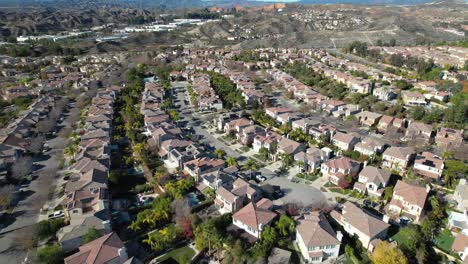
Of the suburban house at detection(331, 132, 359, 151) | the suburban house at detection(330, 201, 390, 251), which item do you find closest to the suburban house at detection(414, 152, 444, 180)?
the suburban house at detection(331, 132, 359, 151)

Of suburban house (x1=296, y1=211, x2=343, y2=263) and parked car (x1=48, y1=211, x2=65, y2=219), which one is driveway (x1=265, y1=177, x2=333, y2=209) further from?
parked car (x1=48, y1=211, x2=65, y2=219)

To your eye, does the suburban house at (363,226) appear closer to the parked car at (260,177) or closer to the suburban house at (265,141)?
the parked car at (260,177)

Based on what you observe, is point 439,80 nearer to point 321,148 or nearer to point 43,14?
point 321,148

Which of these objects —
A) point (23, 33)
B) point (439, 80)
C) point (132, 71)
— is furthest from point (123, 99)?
point (23, 33)

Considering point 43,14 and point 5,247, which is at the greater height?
point 43,14

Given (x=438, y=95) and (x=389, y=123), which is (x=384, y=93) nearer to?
(x=438, y=95)

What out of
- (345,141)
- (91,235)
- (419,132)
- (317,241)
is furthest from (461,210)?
(91,235)

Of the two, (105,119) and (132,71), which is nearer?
(105,119)
